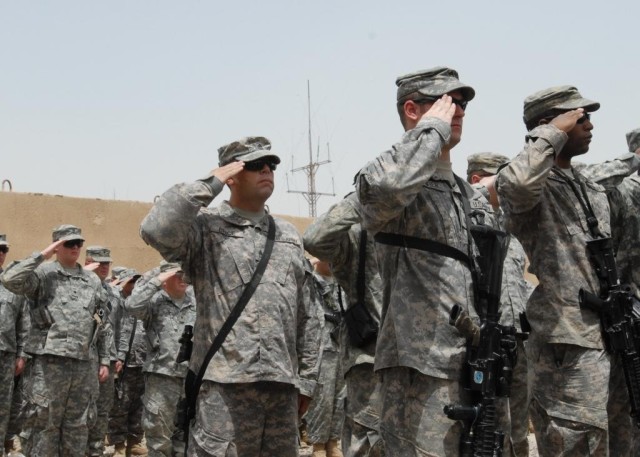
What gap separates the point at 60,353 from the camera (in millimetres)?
8688

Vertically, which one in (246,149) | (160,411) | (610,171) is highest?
(246,149)

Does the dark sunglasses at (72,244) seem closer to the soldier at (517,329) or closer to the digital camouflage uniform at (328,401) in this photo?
the digital camouflage uniform at (328,401)

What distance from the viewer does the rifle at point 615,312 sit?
15.3 feet

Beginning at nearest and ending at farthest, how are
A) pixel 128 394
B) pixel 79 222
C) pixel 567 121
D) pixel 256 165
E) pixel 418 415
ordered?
pixel 418 415
pixel 567 121
pixel 256 165
pixel 128 394
pixel 79 222

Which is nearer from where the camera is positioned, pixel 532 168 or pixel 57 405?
pixel 532 168

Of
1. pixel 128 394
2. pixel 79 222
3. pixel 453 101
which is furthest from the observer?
pixel 79 222

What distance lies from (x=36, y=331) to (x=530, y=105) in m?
5.55

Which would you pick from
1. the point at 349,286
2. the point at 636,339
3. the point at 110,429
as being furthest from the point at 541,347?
the point at 110,429

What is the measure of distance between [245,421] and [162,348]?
4474 mm

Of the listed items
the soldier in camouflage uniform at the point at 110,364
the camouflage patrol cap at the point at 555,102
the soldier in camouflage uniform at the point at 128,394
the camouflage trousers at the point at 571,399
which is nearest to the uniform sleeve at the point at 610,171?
the camouflage patrol cap at the point at 555,102

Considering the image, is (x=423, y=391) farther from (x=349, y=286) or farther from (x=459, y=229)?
(x=349, y=286)

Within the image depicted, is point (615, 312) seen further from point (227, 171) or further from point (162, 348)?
point (162, 348)

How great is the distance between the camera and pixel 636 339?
474 centimetres

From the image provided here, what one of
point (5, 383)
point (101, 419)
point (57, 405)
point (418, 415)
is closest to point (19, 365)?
point (5, 383)
